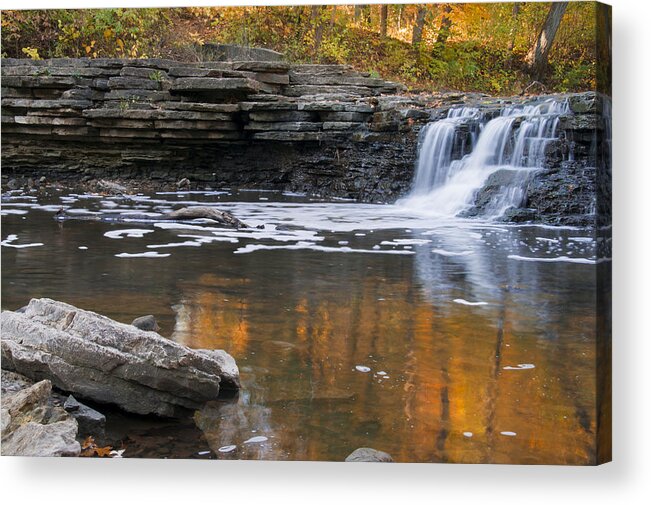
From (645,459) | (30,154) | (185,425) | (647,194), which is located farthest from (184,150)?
(645,459)

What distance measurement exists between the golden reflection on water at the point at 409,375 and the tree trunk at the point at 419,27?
1333mm

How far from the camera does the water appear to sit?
383cm

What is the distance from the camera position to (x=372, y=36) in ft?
14.4

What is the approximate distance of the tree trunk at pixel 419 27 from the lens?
4242 millimetres

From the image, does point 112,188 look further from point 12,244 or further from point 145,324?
point 145,324

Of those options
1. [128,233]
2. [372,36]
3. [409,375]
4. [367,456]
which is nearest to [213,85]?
[128,233]

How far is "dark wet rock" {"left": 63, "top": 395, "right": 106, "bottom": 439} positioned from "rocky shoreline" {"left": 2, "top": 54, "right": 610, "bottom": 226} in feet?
4.95

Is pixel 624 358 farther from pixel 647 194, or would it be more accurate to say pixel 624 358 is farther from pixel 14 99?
pixel 14 99

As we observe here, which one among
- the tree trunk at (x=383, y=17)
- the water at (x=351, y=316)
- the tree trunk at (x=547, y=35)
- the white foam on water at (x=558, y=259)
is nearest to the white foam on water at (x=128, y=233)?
the water at (x=351, y=316)

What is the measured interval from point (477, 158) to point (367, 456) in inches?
71.9

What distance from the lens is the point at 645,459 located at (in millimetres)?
3926

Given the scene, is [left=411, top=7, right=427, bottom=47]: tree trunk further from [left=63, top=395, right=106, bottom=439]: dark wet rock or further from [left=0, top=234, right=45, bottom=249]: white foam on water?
[left=63, top=395, right=106, bottom=439]: dark wet rock

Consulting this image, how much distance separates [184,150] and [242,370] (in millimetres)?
1796

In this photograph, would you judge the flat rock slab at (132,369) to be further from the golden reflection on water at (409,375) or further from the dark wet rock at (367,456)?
the dark wet rock at (367,456)
